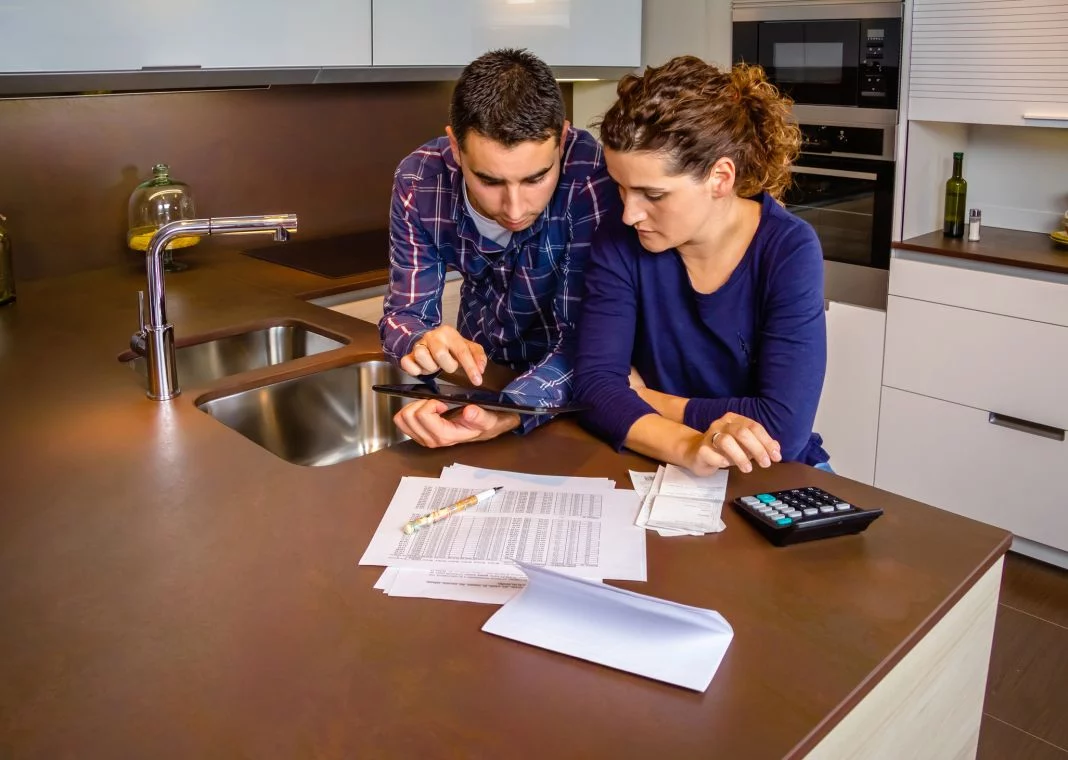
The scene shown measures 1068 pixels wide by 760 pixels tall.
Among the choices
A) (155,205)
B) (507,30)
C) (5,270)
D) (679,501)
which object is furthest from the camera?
(507,30)

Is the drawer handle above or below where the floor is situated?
above

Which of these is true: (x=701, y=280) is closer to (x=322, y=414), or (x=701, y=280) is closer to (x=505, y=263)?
(x=505, y=263)

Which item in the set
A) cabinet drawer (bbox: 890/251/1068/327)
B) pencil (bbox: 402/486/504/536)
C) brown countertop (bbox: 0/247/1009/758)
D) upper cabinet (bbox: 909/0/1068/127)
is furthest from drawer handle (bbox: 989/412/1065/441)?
pencil (bbox: 402/486/504/536)

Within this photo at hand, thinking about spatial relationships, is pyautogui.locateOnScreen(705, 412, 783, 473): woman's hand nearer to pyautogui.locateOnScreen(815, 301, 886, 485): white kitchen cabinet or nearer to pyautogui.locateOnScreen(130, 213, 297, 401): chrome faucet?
pyautogui.locateOnScreen(130, 213, 297, 401): chrome faucet

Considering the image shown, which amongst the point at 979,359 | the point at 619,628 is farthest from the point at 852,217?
the point at 619,628

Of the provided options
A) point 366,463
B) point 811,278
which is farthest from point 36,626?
point 811,278

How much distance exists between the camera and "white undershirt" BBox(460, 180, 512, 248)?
1825 mm

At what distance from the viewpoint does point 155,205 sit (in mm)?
2596

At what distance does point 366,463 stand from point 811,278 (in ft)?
2.37

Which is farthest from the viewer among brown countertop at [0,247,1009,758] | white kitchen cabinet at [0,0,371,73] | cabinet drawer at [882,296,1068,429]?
cabinet drawer at [882,296,1068,429]

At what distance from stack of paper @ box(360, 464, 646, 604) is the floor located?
1279 millimetres

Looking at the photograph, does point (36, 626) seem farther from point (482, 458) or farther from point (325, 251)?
point (325, 251)

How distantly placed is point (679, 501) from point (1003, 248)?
189 centimetres

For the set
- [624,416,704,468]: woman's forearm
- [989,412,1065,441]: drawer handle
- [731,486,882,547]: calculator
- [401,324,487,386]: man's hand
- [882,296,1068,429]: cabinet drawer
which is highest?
[401,324,487,386]: man's hand
